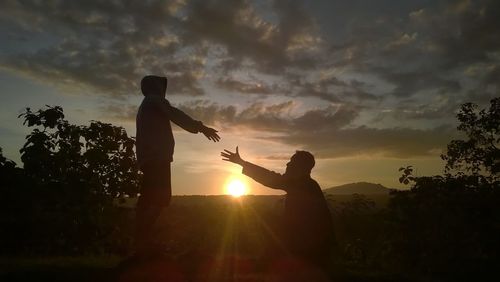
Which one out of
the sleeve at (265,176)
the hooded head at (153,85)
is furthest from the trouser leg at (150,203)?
the sleeve at (265,176)

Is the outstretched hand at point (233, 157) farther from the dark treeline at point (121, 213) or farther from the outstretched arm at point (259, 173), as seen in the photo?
the dark treeline at point (121, 213)

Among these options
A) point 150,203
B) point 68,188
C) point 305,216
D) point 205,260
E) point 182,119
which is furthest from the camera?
point 68,188

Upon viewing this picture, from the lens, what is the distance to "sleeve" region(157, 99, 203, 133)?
23.2 ft

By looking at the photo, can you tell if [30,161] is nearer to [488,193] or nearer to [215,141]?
[215,141]

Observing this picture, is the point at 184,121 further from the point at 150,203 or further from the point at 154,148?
the point at 150,203

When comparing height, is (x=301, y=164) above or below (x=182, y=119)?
below

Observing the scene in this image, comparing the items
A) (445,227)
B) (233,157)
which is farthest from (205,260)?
(445,227)

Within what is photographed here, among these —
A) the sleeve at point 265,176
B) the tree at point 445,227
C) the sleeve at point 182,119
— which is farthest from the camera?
the tree at point 445,227

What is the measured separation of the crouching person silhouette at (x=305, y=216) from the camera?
714 cm

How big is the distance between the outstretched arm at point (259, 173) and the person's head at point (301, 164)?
231 mm

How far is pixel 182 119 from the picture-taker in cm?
707

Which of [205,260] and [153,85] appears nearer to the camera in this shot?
[153,85]

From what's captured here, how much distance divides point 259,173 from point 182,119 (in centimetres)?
168

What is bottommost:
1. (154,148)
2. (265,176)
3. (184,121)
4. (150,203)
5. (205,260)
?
(205,260)
